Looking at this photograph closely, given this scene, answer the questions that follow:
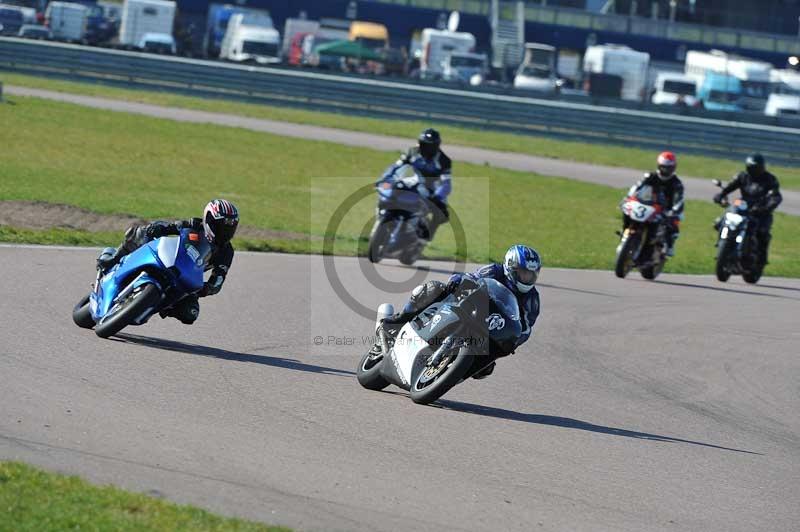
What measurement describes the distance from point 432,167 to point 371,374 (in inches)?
301

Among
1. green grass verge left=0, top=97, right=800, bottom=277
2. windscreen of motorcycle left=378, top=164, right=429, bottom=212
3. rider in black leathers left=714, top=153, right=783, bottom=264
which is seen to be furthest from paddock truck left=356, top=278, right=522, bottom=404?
rider in black leathers left=714, top=153, right=783, bottom=264

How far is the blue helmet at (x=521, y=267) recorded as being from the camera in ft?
29.5

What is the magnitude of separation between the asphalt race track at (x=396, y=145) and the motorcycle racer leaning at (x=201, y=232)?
20169 millimetres

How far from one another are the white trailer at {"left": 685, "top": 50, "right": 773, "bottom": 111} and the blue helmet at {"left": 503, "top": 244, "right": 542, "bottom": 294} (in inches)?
1771

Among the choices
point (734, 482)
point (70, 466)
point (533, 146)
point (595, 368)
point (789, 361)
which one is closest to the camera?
point (70, 466)

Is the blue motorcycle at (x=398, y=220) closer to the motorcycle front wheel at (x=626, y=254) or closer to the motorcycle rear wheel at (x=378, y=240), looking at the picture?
the motorcycle rear wheel at (x=378, y=240)

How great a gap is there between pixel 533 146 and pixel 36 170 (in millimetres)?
17703

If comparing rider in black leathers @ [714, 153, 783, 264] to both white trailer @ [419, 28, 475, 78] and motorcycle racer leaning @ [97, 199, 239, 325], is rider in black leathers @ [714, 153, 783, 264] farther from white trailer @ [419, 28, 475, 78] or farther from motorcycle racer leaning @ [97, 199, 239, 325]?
white trailer @ [419, 28, 475, 78]

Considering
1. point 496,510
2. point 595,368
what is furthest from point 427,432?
point 595,368

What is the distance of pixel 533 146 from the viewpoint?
1417 inches

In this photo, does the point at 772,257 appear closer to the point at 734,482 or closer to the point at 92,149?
the point at 92,149

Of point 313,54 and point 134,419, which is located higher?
point 313,54

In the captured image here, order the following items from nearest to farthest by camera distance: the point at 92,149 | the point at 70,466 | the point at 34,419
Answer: the point at 70,466 < the point at 34,419 < the point at 92,149

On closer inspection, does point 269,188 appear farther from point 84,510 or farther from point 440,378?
point 84,510
